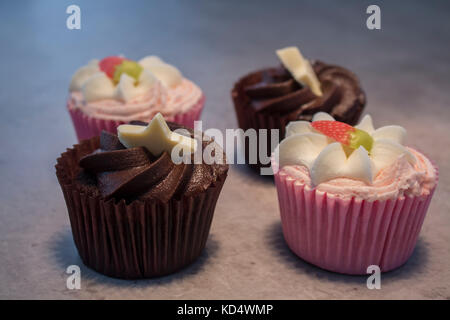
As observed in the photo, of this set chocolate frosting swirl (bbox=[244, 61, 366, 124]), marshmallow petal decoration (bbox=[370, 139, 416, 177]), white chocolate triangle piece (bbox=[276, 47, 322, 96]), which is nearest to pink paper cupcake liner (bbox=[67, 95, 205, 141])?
→ chocolate frosting swirl (bbox=[244, 61, 366, 124])

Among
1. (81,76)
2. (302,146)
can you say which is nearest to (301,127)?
(302,146)

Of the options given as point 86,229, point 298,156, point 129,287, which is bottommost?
point 129,287

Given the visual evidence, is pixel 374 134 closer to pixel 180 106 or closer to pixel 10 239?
pixel 180 106

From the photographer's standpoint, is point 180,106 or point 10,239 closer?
point 10,239

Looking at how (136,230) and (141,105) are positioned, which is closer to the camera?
(136,230)

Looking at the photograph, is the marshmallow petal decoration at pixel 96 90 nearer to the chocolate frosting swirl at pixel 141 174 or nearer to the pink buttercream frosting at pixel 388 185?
the chocolate frosting swirl at pixel 141 174

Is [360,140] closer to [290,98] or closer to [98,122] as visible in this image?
[290,98]

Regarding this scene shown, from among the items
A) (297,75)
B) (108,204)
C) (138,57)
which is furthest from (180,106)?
(138,57)
